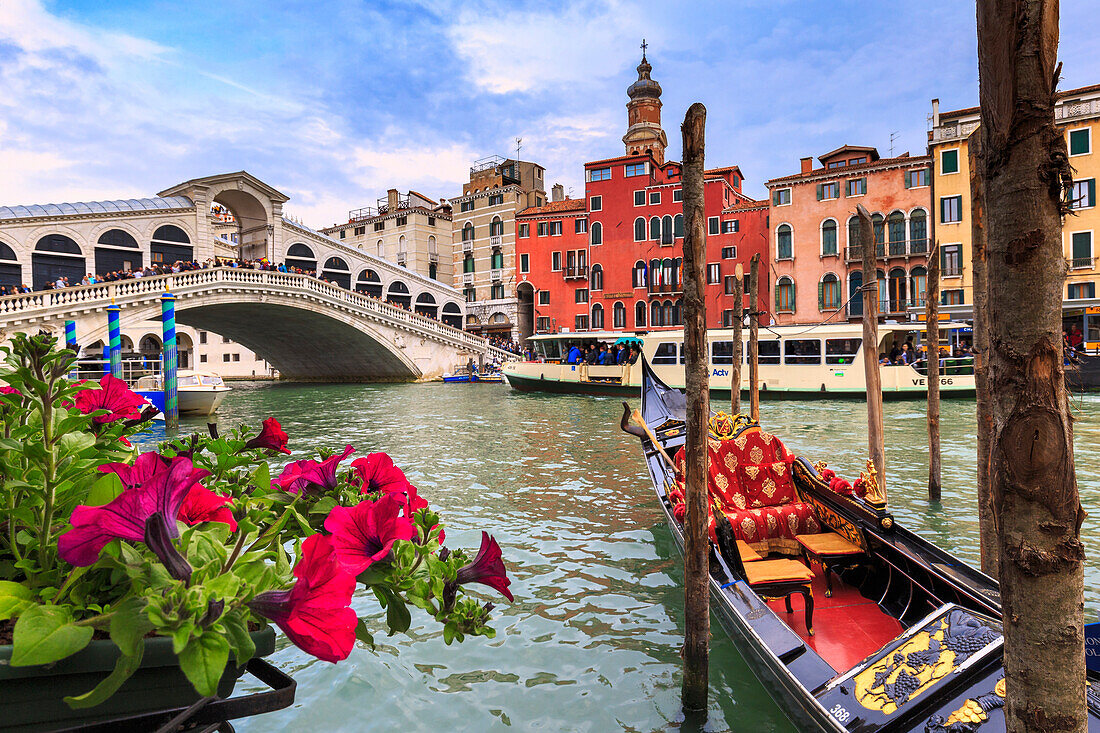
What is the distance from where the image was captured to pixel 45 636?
697 millimetres

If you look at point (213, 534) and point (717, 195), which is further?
point (717, 195)

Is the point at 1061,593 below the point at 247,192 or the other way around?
below

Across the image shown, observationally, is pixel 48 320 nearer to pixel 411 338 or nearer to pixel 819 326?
pixel 411 338

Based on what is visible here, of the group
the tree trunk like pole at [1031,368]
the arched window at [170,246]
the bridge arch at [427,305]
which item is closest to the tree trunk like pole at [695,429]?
the tree trunk like pole at [1031,368]

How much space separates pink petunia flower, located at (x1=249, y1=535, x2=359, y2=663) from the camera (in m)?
0.75

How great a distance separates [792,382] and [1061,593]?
16880 millimetres

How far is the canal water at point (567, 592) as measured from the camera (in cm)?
327

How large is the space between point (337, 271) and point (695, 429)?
34.1 m

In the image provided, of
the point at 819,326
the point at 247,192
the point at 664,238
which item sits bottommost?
the point at 819,326

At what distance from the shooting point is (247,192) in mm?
29031

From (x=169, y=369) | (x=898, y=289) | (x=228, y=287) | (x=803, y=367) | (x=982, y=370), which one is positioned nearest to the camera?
(x=982, y=370)

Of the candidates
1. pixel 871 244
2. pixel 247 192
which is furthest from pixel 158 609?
pixel 247 192

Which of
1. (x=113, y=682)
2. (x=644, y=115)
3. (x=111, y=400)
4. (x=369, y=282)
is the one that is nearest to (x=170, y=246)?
(x=369, y=282)

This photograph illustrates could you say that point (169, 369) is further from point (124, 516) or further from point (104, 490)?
point (124, 516)
